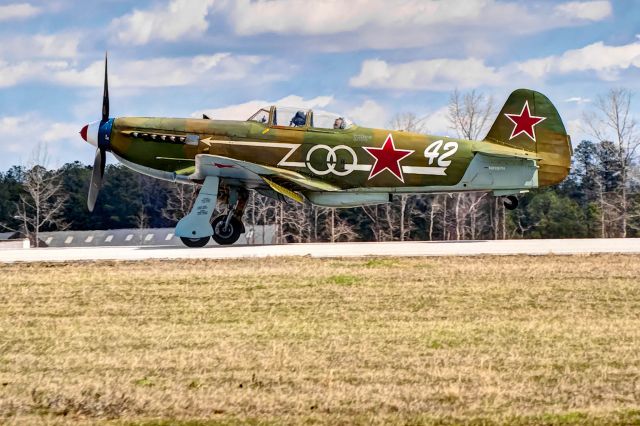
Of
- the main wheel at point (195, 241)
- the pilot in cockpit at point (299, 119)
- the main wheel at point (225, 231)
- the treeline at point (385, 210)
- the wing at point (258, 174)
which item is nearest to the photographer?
the wing at point (258, 174)

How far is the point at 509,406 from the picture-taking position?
899 centimetres

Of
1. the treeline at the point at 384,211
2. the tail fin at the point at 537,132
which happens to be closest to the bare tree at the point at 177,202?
the treeline at the point at 384,211

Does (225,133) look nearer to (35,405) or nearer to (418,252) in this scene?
(418,252)

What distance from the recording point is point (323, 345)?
1177 centimetres

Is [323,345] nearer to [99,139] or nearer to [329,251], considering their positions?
[329,251]

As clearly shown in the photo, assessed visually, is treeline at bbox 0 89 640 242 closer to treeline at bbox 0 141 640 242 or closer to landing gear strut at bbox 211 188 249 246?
treeline at bbox 0 141 640 242

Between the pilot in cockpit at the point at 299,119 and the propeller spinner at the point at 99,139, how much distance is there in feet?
15.0

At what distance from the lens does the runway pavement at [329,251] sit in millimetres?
21781

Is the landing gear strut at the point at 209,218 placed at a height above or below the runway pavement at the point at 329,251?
above

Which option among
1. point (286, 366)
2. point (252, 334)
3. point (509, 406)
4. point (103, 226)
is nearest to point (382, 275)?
point (252, 334)

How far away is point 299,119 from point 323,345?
13.9m

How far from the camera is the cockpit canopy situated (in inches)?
990

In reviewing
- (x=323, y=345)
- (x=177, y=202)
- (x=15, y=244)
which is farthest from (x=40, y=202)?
(x=323, y=345)

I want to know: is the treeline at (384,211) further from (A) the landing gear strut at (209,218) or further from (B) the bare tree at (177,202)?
(A) the landing gear strut at (209,218)
